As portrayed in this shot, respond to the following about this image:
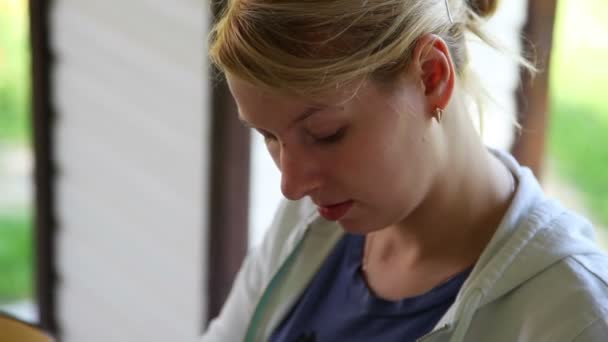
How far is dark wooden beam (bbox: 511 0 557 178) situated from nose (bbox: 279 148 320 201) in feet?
1.77

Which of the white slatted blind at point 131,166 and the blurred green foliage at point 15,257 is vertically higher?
the white slatted blind at point 131,166

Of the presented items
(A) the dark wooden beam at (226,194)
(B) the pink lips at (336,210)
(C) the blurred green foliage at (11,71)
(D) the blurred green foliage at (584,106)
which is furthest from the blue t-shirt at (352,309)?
(C) the blurred green foliage at (11,71)

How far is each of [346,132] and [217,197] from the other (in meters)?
0.88

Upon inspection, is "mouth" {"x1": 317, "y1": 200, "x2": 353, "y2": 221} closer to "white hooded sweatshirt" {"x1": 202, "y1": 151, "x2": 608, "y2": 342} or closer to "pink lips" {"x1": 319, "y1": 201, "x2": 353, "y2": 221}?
"pink lips" {"x1": 319, "y1": 201, "x2": 353, "y2": 221}

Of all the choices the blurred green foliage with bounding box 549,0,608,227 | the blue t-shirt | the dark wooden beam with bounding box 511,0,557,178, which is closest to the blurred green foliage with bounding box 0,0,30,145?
the blurred green foliage with bounding box 549,0,608,227

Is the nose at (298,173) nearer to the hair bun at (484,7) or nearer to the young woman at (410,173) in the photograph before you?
the young woman at (410,173)

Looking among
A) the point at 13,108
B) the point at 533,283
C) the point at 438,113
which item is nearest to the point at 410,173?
the point at 438,113

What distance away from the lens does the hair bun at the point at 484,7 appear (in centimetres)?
115

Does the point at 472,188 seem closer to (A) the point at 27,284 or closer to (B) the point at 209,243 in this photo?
(B) the point at 209,243

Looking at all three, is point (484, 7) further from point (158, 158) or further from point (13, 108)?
point (13, 108)

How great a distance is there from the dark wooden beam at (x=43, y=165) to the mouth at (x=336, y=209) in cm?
151

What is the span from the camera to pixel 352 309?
1146mm

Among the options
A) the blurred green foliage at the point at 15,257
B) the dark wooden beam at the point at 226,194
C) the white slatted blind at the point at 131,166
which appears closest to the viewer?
the dark wooden beam at the point at 226,194

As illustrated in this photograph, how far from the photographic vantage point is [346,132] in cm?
99
